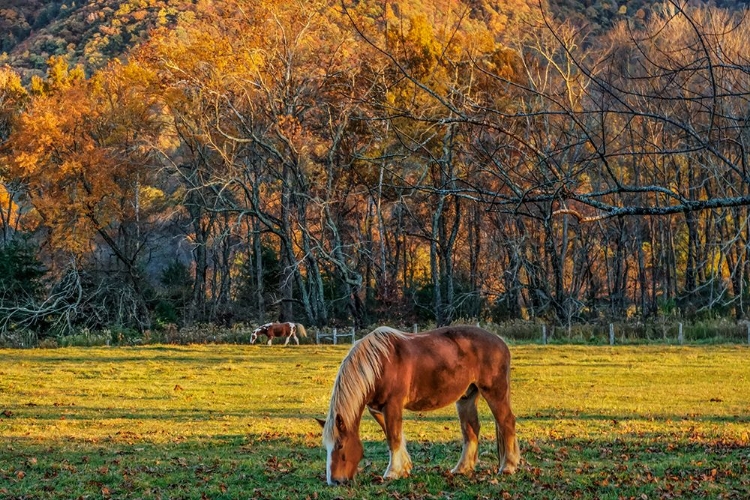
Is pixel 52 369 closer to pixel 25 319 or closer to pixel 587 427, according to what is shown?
pixel 25 319

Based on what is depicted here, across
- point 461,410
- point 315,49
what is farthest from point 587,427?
point 315,49

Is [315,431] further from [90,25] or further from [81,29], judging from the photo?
[81,29]

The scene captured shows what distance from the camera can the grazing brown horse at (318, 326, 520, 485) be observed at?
8.15 meters

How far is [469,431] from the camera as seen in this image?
8.83 m

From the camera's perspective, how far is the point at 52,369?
2444cm

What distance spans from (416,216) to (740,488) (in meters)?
36.5

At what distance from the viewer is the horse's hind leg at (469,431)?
877 cm

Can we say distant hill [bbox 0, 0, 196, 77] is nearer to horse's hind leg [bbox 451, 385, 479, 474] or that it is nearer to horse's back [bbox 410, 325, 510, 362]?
horse's back [bbox 410, 325, 510, 362]

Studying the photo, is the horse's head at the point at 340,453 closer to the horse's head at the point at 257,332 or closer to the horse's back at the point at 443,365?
the horse's back at the point at 443,365

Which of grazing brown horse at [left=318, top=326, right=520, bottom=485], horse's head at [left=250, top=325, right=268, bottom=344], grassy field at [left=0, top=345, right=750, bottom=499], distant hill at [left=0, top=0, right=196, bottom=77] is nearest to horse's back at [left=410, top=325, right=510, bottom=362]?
grazing brown horse at [left=318, top=326, right=520, bottom=485]

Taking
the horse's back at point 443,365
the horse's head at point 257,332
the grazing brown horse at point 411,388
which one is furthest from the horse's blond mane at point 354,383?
the horse's head at point 257,332

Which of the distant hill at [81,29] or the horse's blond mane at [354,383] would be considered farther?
the distant hill at [81,29]

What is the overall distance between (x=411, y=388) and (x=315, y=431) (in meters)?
5.13

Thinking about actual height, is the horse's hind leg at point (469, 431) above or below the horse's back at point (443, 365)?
below
